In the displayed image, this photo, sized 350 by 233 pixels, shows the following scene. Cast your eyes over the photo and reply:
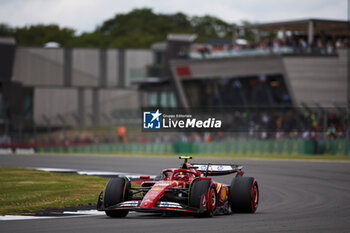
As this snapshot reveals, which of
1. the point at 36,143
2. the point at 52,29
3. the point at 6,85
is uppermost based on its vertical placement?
the point at 52,29

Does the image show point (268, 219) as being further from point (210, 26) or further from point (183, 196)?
point (210, 26)

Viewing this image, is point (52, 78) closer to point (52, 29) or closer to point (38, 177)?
point (38, 177)

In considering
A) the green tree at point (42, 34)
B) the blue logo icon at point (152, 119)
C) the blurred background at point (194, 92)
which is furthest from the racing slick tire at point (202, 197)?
the green tree at point (42, 34)

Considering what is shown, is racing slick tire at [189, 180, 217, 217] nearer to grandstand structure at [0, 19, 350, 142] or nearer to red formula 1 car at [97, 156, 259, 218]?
red formula 1 car at [97, 156, 259, 218]

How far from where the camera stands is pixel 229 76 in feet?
156

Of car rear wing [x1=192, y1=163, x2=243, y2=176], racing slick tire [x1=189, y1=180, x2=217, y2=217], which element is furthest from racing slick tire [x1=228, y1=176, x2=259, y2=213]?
racing slick tire [x1=189, y1=180, x2=217, y2=217]

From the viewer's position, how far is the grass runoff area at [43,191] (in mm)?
13328

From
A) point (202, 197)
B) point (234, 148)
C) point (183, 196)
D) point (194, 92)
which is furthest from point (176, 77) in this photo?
point (202, 197)

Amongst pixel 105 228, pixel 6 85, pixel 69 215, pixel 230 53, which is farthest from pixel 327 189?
pixel 6 85

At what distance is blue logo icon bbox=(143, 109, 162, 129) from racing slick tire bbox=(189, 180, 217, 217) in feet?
18.2

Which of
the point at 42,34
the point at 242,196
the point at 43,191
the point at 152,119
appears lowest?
the point at 43,191

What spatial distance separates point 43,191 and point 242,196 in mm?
5233

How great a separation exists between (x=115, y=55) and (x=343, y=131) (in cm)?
3578

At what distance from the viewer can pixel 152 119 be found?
57.1ft
